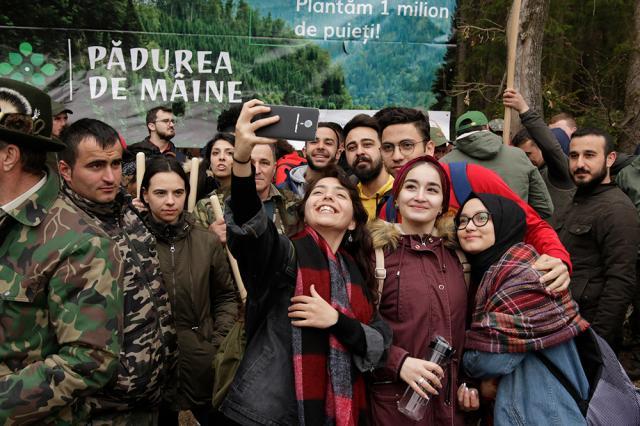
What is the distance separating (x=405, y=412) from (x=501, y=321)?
0.57m

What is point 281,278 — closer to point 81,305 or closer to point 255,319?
point 255,319

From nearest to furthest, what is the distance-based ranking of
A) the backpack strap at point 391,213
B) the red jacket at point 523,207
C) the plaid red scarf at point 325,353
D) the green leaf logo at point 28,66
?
the plaid red scarf at point 325,353, the red jacket at point 523,207, the backpack strap at point 391,213, the green leaf logo at point 28,66

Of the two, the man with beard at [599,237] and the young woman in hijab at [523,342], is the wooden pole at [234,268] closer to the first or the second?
the young woman in hijab at [523,342]

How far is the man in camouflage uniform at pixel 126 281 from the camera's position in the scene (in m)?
2.35

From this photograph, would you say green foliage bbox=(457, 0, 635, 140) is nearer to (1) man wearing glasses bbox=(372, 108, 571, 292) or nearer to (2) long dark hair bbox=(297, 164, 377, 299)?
(1) man wearing glasses bbox=(372, 108, 571, 292)

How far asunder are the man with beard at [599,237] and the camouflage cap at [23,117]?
354 cm

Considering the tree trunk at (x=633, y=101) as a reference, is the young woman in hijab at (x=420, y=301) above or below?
below

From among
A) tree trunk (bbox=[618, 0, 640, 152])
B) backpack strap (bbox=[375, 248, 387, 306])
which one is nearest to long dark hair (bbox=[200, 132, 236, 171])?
backpack strap (bbox=[375, 248, 387, 306])

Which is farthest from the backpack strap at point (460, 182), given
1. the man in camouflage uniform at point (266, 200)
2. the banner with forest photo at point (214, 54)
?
the banner with forest photo at point (214, 54)

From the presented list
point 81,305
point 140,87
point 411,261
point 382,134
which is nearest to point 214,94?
point 140,87

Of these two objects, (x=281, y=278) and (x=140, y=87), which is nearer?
(x=281, y=278)

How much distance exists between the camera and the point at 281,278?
7.23 feet

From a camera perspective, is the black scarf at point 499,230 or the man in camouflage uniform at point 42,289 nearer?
the man in camouflage uniform at point 42,289

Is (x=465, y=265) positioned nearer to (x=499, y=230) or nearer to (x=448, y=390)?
(x=499, y=230)
